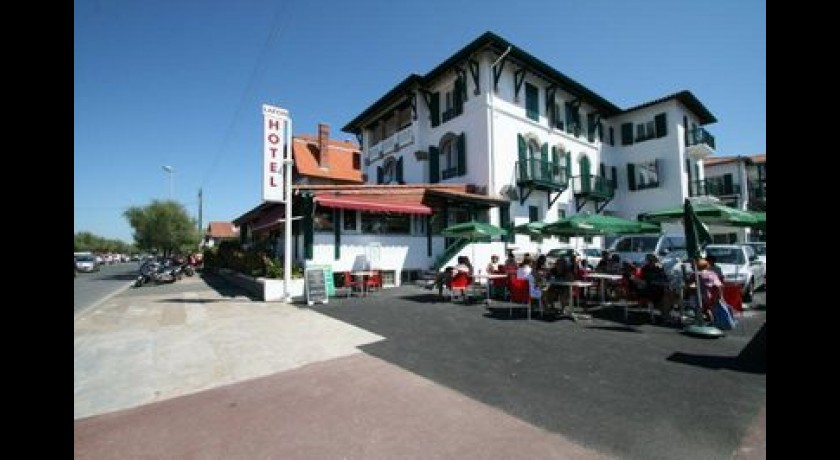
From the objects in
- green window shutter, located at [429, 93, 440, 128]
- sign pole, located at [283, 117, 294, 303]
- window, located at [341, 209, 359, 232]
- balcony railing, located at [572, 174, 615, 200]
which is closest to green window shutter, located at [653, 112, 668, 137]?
balcony railing, located at [572, 174, 615, 200]

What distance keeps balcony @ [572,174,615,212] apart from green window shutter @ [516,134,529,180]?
14.7ft

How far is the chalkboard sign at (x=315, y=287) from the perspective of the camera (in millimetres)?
11258

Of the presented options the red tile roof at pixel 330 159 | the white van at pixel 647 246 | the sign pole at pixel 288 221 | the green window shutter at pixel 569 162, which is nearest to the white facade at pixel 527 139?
the green window shutter at pixel 569 162

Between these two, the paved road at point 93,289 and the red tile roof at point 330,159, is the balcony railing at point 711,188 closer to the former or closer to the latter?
the red tile roof at point 330,159

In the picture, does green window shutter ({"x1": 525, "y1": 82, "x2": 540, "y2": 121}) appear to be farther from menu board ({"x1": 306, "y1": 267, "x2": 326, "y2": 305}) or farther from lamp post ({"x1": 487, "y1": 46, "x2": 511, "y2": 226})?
menu board ({"x1": 306, "y1": 267, "x2": 326, "y2": 305})

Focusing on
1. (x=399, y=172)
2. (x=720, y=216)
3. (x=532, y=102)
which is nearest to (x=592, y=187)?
(x=532, y=102)

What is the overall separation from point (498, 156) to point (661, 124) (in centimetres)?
1309

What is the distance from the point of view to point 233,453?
3250mm

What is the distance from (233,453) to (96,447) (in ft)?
4.28

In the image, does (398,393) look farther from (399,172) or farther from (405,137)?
(399,172)

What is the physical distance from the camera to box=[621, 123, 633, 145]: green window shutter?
26172 millimetres

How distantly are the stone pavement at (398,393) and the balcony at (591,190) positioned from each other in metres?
16.1

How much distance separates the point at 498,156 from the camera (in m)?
18.8
